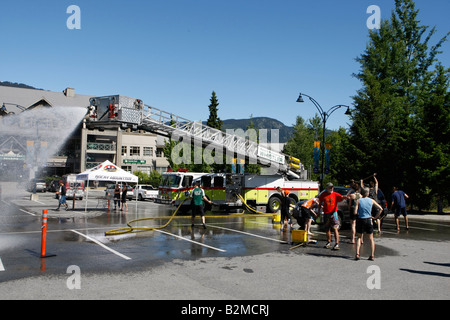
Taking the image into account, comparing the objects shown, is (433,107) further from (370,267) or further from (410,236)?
(370,267)

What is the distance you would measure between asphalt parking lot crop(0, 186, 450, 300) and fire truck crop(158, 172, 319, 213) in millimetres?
7546

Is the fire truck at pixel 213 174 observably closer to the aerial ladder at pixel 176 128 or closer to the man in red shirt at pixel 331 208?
the aerial ladder at pixel 176 128

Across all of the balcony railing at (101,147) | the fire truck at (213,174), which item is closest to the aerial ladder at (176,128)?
the fire truck at (213,174)

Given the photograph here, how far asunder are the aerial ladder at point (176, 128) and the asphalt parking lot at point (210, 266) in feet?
23.2

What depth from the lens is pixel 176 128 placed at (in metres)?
21.9

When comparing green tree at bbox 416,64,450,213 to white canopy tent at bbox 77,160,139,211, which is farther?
green tree at bbox 416,64,450,213

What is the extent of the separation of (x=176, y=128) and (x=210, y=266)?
14.1 m

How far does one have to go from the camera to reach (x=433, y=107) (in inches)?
973

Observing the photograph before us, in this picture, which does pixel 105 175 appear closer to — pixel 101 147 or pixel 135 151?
pixel 101 147

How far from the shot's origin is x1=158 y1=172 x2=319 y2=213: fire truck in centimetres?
2191

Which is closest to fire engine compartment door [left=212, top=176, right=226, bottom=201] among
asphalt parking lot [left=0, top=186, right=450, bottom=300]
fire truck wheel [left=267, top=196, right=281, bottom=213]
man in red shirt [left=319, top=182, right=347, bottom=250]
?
fire truck wheel [left=267, top=196, right=281, bottom=213]

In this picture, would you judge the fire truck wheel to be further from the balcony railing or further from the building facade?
the balcony railing

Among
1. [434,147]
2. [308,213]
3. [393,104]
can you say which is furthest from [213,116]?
[308,213]

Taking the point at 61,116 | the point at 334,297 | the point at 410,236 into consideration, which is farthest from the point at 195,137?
the point at 334,297
